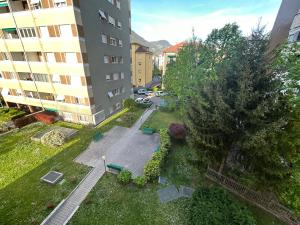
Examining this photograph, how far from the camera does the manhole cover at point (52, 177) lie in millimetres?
12856

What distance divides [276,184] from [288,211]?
291cm

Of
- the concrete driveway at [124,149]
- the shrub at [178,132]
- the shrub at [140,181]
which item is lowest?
the concrete driveway at [124,149]

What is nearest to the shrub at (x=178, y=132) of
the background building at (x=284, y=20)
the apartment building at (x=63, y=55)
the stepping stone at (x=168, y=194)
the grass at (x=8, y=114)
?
the stepping stone at (x=168, y=194)

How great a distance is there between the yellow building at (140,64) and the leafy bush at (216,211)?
46.5 metres

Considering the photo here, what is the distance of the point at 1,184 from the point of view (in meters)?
12.9

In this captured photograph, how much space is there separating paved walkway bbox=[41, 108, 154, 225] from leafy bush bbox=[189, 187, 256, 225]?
8.49 m

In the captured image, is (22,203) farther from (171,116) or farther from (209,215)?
(171,116)

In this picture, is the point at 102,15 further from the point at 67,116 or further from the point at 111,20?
the point at 67,116

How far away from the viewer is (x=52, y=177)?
13273 millimetres

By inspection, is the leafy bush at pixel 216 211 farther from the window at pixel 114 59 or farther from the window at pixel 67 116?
the window at pixel 114 59

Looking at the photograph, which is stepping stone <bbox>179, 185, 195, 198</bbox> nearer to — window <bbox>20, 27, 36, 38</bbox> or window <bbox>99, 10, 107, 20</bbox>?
window <bbox>99, 10, 107, 20</bbox>

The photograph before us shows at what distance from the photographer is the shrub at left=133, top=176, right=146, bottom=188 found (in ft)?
40.6

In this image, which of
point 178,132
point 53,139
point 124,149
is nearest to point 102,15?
point 53,139

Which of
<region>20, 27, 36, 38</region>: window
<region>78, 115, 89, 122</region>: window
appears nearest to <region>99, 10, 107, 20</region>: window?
<region>20, 27, 36, 38</region>: window
